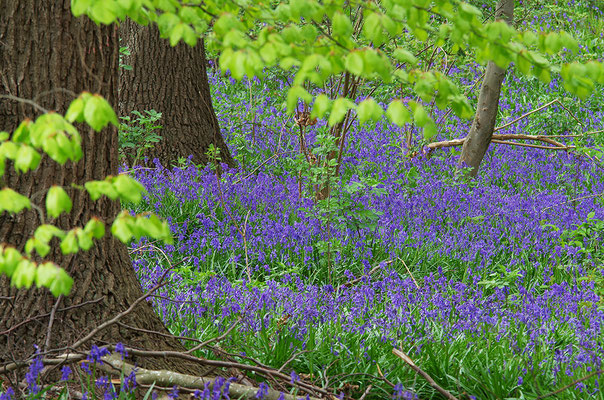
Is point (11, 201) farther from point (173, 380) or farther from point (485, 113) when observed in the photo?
point (485, 113)

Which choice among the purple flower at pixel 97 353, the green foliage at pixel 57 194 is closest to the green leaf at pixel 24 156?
the green foliage at pixel 57 194

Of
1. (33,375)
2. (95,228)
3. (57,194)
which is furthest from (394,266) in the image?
(57,194)

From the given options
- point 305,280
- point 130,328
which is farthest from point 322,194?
point 130,328

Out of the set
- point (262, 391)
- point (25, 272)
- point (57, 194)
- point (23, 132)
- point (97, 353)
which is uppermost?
point (23, 132)

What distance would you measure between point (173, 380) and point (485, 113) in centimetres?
575

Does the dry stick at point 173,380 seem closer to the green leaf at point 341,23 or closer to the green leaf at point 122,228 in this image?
the green leaf at point 122,228

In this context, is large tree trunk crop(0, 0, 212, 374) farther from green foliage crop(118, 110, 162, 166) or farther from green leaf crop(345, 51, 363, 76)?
green foliage crop(118, 110, 162, 166)

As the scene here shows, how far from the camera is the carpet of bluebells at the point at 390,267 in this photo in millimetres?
3674

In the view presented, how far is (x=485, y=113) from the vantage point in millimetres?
7656

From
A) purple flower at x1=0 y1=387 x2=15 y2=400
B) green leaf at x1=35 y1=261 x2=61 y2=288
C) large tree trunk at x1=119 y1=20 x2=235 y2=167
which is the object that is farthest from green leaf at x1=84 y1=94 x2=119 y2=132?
large tree trunk at x1=119 y1=20 x2=235 y2=167

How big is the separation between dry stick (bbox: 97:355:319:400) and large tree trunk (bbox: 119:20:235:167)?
176 inches

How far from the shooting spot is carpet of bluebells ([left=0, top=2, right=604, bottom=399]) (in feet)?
12.1

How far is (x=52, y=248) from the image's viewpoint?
2.95 m

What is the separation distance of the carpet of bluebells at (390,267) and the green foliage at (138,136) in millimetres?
319
